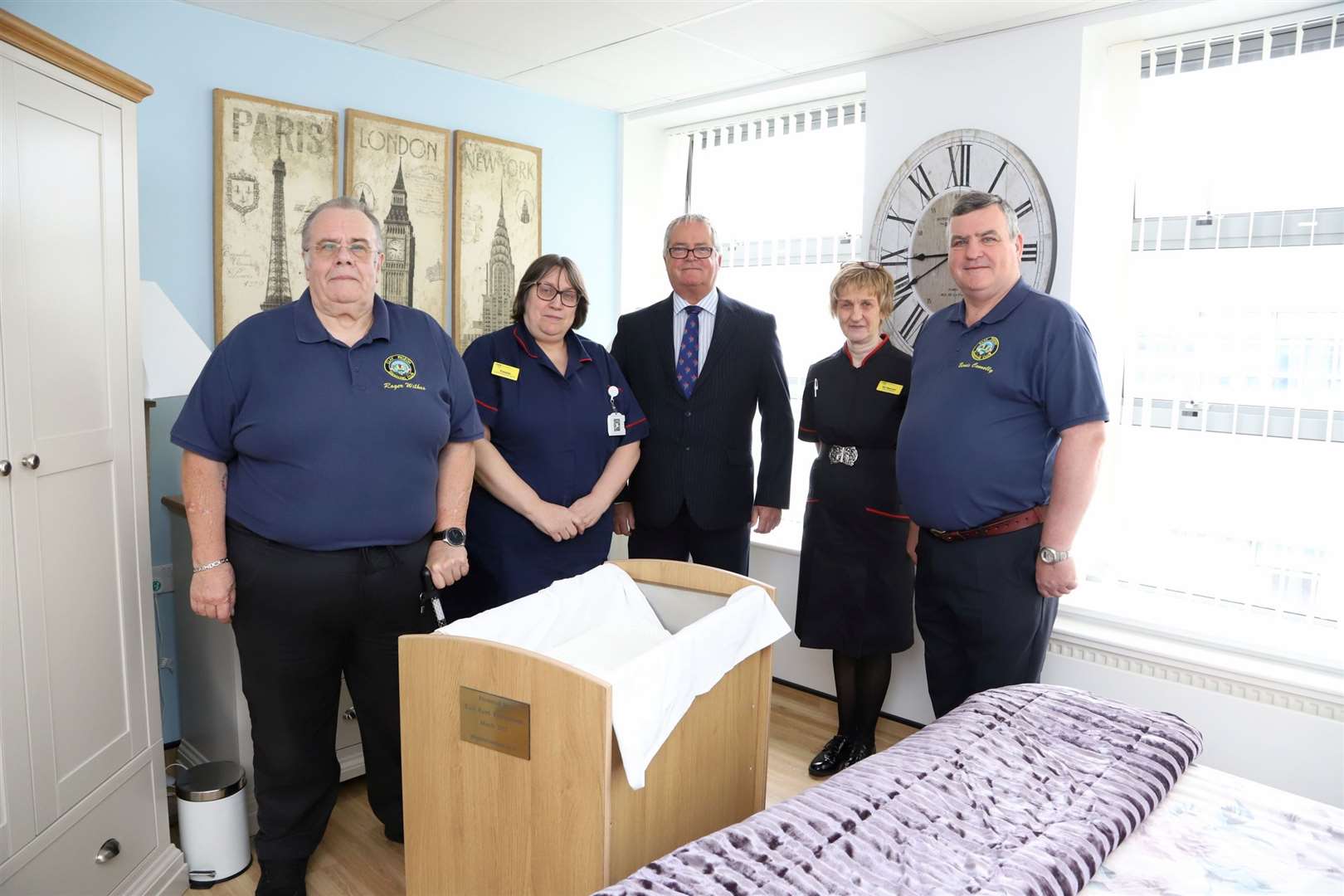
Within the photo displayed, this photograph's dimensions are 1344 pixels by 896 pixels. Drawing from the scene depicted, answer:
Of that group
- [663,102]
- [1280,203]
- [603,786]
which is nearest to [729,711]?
[603,786]

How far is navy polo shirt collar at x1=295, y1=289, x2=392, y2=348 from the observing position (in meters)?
1.92

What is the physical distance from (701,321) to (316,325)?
121 centimetres

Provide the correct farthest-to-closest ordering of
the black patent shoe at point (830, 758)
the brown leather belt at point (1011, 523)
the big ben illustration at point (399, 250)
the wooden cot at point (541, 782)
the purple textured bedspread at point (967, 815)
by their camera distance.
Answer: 1. the big ben illustration at point (399, 250)
2. the black patent shoe at point (830, 758)
3. the brown leather belt at point (1011, 523)
4. the wooden cot at point (541, 782)
5. the purple textured bedspread at point (967, 815)

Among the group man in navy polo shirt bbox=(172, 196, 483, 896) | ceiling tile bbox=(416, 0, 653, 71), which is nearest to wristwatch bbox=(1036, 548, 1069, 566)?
man in navy polo shirt bbox=(172, 196, 483, 896)

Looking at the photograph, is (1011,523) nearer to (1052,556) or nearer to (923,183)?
(1052,556)

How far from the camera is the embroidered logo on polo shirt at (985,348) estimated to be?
2105 mm

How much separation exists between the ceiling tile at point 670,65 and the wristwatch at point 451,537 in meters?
1.78

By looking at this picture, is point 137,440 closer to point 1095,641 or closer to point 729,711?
point 729,711

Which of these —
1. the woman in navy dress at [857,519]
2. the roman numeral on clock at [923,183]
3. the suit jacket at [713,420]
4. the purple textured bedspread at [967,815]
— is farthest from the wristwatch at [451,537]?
the roman numeral on clock at [923,183]

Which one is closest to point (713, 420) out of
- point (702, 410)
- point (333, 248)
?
point (702, 410)

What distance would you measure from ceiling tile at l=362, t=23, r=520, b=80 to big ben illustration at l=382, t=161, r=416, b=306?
389 mm

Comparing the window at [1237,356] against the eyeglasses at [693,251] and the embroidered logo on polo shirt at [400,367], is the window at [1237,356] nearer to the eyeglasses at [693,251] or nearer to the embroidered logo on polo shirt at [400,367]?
the eyeglasses at [693,251]

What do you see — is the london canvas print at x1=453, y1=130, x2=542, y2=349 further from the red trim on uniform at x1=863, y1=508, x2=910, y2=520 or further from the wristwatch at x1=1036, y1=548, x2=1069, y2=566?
the wristwatch at x1=1036, y1=548, x2=1069, y2=566

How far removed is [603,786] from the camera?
1.42 meters
